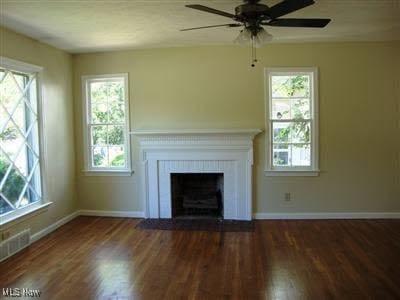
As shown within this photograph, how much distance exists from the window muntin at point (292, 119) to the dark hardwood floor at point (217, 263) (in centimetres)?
92

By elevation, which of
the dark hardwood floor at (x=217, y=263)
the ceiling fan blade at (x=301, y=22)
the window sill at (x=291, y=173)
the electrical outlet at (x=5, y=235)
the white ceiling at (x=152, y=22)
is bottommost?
the dark hardwood floor at (x=217, y=263)

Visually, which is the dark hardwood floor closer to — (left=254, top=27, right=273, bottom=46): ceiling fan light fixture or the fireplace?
the fireplace

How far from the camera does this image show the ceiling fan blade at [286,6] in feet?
8.02

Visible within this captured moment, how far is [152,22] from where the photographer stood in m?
3.68

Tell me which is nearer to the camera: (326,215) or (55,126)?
(55,126)

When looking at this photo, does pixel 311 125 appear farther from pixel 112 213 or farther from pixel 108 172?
pixel 112 213

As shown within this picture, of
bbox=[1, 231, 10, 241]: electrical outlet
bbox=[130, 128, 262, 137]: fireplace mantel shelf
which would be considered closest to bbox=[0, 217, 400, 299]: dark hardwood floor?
bbox=[1, 231, 10, 241]: electrical outlet

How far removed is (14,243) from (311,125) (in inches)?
160

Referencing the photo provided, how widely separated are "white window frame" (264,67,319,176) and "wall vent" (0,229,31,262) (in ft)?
10.6

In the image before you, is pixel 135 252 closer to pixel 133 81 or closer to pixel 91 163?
pixel 91 163

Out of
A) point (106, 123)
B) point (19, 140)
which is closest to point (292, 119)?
point (106, 123)

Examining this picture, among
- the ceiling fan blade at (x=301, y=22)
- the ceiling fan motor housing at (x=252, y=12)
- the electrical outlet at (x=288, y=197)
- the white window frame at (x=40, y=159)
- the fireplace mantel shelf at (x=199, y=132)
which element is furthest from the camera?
the electrical outlet at (x=288, y=197)

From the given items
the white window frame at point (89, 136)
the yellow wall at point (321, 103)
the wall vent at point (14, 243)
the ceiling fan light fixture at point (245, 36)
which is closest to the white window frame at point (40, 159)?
the wall vent at point (14, 243)

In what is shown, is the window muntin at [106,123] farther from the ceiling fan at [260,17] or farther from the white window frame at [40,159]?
the ceiling fan at [260,17]
